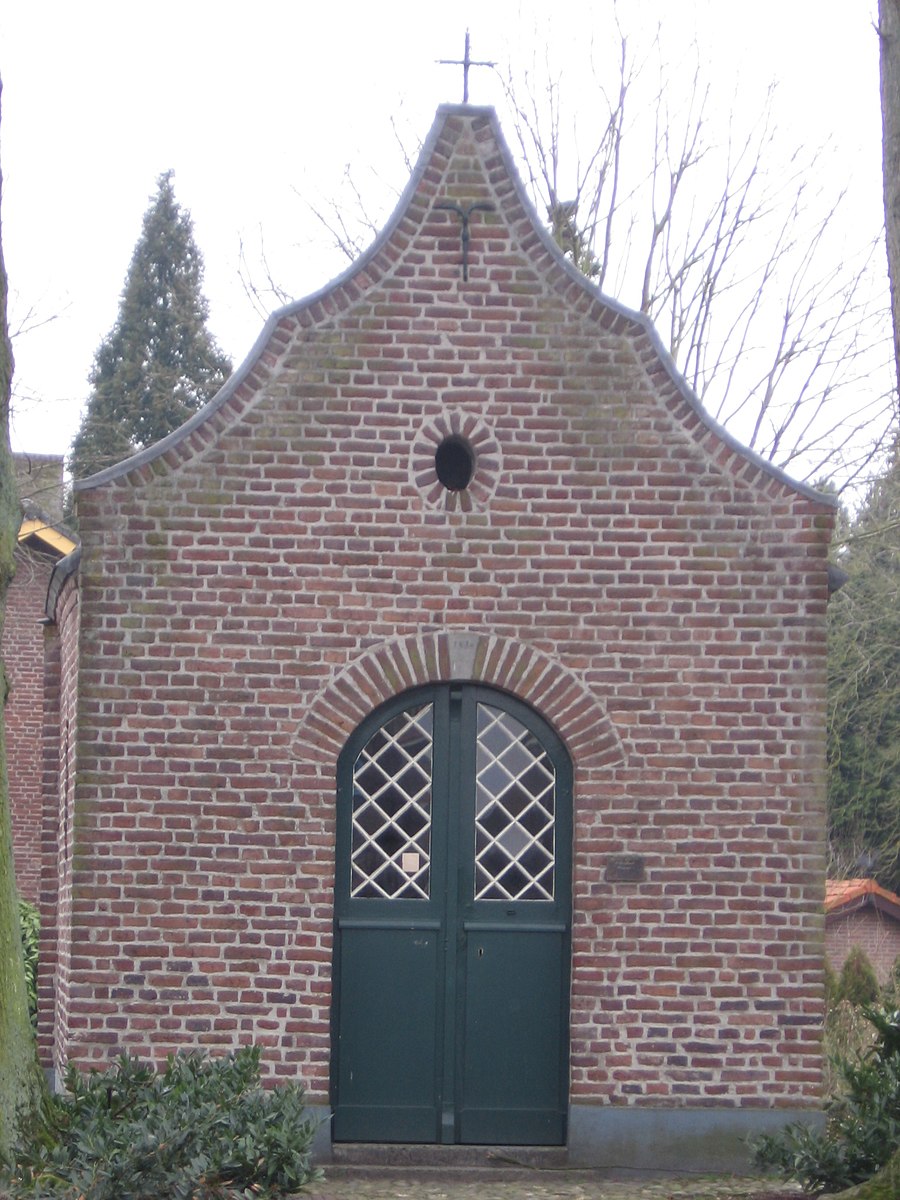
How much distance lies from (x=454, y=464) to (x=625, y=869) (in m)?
2.60

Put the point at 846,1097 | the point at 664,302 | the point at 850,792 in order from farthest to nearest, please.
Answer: the point at 850,792 → the point at 664,302 → the point at 846,1097

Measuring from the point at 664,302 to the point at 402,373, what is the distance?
12114mm

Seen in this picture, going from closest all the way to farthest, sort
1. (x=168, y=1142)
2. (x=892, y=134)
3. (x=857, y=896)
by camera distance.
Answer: (x=168, y=1142) < (x=892, y=134) < (x=857, y=896)

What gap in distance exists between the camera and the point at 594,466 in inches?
375

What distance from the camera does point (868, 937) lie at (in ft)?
93.5

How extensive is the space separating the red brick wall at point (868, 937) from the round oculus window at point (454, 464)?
20165mm

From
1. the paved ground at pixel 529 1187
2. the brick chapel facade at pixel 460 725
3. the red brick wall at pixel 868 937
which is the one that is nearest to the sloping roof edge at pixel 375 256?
the brick chapel facade at pixel 460 725

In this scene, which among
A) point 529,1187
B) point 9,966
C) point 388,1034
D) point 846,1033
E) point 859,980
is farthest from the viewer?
point 859,980

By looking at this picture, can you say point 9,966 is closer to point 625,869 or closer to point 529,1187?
point 529,1187

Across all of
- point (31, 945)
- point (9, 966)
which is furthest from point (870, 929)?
point (9, 966)

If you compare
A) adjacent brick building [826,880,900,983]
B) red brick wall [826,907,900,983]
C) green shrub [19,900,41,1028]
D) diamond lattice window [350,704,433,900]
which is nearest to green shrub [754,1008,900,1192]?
diamond lattice window [350,704,433,900]

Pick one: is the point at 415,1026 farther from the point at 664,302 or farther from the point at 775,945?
the point at 664,302

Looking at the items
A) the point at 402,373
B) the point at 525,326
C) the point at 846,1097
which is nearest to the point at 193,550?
the point at 402,373

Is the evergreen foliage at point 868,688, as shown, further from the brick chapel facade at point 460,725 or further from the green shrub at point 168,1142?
the green shrub at point 168,1142
